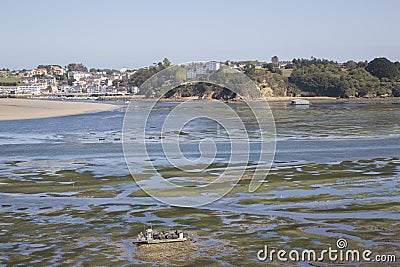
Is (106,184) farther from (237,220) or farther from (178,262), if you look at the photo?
(178,262)

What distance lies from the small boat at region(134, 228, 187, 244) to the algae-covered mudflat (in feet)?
0.89

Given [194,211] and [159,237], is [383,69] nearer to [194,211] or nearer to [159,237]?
[194,211]

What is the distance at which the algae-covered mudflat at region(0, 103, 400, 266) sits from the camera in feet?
57.2

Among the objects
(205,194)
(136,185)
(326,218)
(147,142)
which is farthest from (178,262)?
(147,142)

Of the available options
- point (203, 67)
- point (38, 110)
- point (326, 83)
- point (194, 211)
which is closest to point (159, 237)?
point (194, 211)

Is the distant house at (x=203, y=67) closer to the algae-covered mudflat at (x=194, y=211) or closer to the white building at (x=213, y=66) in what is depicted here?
the white building at (x=213, y=66)

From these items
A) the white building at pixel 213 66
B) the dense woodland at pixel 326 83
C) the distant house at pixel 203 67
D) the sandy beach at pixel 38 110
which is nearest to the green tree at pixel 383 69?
the dense woodland at pixel 326 83

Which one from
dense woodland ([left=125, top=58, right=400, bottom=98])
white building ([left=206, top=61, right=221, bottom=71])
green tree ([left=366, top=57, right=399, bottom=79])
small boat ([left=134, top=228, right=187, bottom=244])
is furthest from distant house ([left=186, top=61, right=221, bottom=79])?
green tree ([left=366, top=57, right=399, bottom=79])

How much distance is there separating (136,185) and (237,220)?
28.9 ft

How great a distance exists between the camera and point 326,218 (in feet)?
68.8

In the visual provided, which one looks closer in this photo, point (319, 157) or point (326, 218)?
point (326, 218)

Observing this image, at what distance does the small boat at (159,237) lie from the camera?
17875 mm

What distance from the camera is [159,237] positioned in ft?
59.2

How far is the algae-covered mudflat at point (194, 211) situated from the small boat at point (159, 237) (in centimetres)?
27
